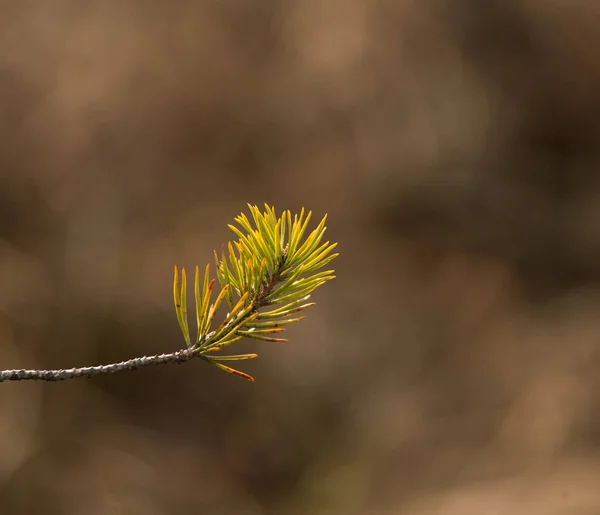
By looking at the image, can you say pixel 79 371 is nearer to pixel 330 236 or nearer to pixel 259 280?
pixel 259 280

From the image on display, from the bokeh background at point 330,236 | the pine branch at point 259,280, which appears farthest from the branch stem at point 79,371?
the bokeh background at point 330,236

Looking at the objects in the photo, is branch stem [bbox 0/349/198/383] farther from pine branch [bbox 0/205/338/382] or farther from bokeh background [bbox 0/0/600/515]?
bokeh background [bbox 0/0/600/515]

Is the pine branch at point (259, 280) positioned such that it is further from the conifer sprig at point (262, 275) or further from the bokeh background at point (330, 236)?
the bokeh background at point (330, 236)

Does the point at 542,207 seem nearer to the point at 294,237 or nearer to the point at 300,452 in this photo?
the point at 300,452

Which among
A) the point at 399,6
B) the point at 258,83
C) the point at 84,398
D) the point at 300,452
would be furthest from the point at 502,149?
the point at 84,398

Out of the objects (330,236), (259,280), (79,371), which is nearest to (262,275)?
(259,280)

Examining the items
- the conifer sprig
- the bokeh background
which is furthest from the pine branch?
the bokeh background

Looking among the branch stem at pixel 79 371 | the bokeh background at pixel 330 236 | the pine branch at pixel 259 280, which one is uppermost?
the bokeh background at pixel 330 236

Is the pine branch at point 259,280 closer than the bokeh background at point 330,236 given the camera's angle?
Yes

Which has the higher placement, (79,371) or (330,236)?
(330,236)
